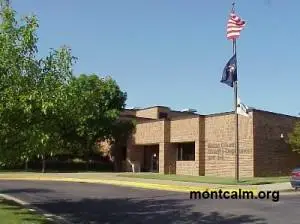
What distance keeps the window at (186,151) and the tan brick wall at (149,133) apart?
1691 mm

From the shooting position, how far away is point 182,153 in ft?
150

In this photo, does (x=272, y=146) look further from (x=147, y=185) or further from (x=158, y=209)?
(x=158, y=209)

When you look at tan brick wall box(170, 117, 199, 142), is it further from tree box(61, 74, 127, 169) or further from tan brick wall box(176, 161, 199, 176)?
tree box(61, 74, 127, 169)

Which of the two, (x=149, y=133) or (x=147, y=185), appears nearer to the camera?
(x=147, y=185)

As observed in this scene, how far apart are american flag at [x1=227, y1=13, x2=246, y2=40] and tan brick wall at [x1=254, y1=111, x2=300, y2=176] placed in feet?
25.4

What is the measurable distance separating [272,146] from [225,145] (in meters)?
3.33

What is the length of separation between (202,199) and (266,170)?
17402 mm

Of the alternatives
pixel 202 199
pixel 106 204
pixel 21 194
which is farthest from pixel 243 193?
pixel 21 194

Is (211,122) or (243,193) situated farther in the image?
(211,122)

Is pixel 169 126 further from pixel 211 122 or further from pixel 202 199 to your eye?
pixel 202 199

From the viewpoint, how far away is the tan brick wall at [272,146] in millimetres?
37562

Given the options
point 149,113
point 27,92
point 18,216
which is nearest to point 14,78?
point 27,92

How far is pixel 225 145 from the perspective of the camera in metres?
39.8

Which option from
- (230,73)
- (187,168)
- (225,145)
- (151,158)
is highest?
(230,73)
